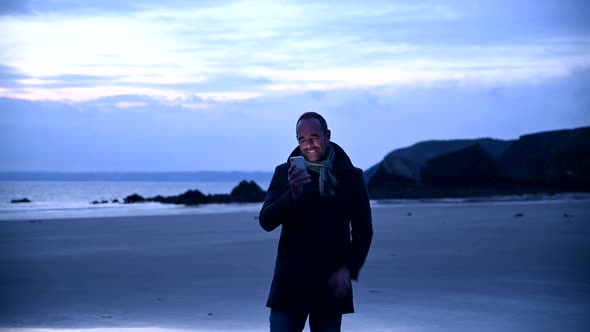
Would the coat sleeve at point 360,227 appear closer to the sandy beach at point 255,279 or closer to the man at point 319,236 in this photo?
the man at point 319,236

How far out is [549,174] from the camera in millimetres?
43156

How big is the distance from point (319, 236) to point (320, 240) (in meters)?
0.02

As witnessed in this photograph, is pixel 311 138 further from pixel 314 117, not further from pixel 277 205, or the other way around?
pixel 277 205

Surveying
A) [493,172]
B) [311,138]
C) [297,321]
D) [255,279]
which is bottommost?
[255,279]

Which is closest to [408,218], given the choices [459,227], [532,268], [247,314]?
[459,227]

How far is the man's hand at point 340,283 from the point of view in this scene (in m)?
3.74

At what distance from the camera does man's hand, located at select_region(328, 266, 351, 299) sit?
374cm

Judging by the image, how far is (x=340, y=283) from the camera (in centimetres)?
374

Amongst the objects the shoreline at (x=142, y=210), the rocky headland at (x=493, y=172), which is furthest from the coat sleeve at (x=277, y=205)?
the rocky headland at (x=493, y=172)

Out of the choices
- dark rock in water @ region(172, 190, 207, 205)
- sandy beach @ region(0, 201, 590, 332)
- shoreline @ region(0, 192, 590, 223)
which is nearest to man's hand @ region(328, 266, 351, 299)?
sandy beach @ region(0, 201, 590, 332)

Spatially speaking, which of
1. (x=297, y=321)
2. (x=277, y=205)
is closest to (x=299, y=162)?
(x=277, y=205)

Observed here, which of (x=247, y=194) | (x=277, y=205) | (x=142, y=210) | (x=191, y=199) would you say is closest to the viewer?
(x=277, y=205)

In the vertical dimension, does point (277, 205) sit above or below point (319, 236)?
above

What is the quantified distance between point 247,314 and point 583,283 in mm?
4186
